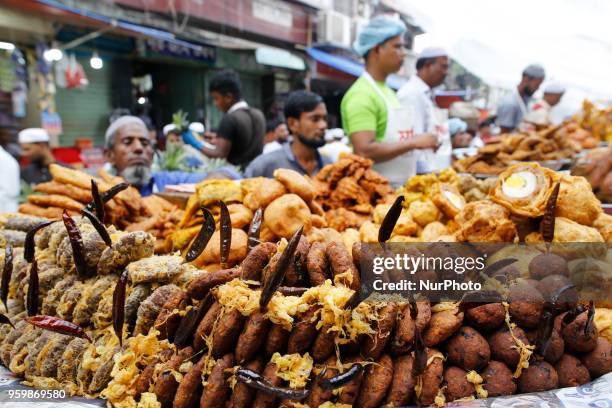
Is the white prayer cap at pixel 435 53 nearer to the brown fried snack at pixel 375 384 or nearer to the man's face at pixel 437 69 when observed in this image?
the man's face at pixel 437 69

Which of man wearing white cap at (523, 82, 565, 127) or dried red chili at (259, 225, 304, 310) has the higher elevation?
man wearing white cap at (523, 82, 565, 127)

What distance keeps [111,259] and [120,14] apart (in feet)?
30.7

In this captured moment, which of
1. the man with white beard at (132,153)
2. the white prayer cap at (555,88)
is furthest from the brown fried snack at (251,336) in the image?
the white prayer cap at (555,88)

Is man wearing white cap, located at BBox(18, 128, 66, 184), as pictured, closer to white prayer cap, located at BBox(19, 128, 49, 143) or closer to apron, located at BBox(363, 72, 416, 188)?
white prayer cap, located at BBox(19, 128, 49, 143)

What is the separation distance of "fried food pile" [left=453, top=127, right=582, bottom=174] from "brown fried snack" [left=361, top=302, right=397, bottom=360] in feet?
8.26

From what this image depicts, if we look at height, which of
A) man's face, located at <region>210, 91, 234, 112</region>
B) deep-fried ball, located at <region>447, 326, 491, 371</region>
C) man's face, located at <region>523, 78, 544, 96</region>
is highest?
man's face, located at <region>523, 78, 544, 96</region>

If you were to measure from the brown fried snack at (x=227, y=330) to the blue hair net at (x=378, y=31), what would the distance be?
11.5 ft

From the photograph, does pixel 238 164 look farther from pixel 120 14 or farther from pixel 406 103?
pixel 120 14

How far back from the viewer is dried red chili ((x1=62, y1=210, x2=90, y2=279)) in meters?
1.69

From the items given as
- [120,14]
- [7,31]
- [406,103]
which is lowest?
[406,103]

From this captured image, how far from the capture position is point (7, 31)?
25.1 ft

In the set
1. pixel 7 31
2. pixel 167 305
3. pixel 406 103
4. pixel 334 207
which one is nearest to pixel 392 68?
pixel 406 103

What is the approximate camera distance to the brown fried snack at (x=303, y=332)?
4.26 ft

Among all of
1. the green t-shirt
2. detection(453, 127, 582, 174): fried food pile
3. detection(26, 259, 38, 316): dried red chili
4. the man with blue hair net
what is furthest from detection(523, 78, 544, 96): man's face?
detection(26, 259, 38, 316): dried red chili
